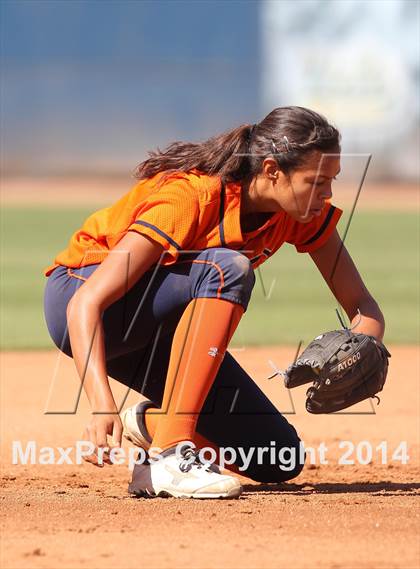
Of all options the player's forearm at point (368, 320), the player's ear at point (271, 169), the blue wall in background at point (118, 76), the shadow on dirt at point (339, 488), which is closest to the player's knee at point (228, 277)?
the player's ear at point (271, 169)

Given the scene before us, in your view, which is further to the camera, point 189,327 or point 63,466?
point 63,466

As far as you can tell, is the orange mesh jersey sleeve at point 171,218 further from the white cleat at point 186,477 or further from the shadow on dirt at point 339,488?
the shadow on dirt at point 339,488

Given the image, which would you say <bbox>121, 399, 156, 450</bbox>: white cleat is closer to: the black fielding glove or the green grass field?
the black fielding glove

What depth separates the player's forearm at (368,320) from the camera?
3.25 metres

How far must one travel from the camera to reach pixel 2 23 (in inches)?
1109

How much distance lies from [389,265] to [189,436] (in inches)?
375

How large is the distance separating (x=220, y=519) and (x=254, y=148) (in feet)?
3.43

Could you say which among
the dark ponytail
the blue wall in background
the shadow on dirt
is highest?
the blue wall in background

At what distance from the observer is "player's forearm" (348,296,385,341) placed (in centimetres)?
325

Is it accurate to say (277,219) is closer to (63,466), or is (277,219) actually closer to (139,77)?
(63,466)

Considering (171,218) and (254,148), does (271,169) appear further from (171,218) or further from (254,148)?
(171,218)

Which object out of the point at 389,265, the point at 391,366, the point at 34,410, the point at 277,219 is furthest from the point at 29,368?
the point at 389,265

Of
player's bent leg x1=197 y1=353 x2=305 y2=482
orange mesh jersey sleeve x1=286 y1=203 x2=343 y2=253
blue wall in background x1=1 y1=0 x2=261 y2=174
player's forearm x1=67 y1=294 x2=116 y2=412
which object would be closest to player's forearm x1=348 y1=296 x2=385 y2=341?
orange mesh jersey sleeve x1=286 y1=203 x2=343 y2=253

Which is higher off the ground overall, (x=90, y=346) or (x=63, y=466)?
(x=90, y=346)
